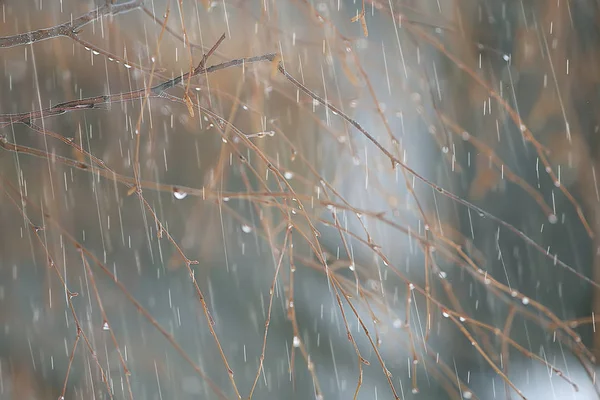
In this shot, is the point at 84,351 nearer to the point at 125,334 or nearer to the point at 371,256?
the point at 125,334

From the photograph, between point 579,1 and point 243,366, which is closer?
point 579,1

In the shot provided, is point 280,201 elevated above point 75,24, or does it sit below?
below

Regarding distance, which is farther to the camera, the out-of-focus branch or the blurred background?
the blurred background

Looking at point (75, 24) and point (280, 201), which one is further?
point (280, 201)

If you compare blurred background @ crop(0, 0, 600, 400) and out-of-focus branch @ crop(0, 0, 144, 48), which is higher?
out-of-focus branch @ crop(0, 0, 144, 48)

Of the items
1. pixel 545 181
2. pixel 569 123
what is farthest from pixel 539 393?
pixel 569 123

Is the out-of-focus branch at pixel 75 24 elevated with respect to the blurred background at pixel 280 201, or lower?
elevated

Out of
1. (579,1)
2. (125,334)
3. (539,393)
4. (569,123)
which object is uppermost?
(579,1)

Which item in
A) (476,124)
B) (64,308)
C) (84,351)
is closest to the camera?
(84,351)

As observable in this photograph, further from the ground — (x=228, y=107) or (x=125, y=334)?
(x=228, y=107)

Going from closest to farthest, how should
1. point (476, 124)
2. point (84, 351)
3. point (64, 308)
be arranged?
point (84, 351), point (64, 308), point (476, 124)

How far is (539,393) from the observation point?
262cm

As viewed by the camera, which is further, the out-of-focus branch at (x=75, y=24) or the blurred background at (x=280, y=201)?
the blurred background at (x=280, y=201)

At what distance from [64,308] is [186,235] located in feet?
1.67
